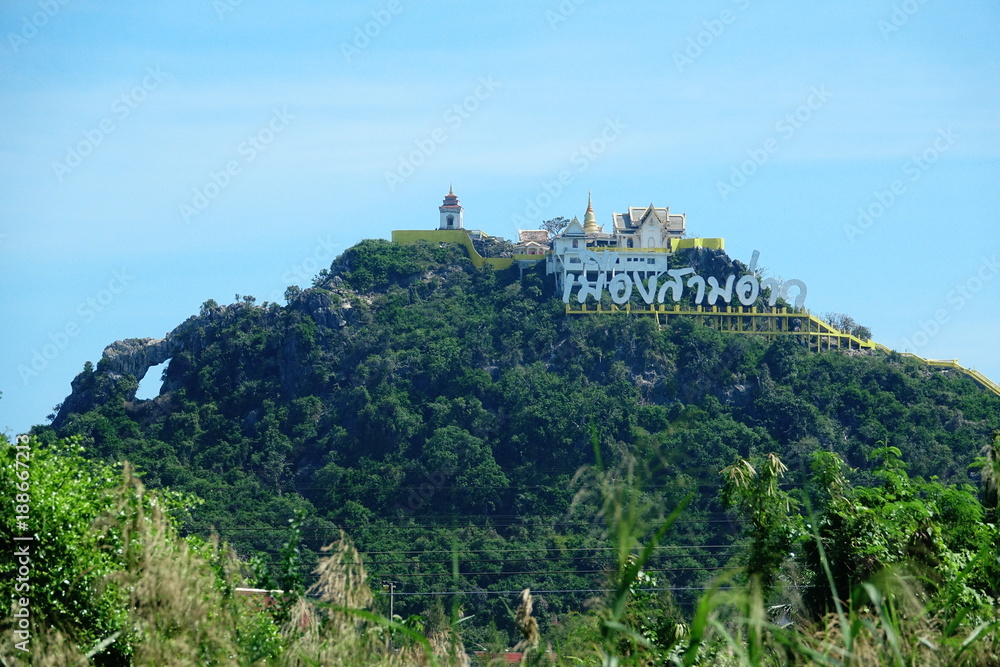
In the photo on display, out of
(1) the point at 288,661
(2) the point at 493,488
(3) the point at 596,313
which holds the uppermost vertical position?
(3) the point at 596,313

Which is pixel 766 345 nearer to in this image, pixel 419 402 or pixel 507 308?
pixel 507 308

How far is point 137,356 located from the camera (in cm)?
6444

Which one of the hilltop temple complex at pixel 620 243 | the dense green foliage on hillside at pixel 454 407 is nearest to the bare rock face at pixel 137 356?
the dense green foliage on hillside at pixel 454 407

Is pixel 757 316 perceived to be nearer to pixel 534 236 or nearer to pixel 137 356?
pixel 534 236

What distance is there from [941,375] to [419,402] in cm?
2304

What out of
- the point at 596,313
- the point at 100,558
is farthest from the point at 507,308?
the point at 100,558

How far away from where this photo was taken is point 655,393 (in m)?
→ 58.2

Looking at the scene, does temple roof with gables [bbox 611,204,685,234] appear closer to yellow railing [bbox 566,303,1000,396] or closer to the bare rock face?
yellow railing [bbox 566,303,1000,396]

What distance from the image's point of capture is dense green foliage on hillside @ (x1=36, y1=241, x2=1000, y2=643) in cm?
5125

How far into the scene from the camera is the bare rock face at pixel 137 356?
6412 cm

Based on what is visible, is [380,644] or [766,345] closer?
[380,644]

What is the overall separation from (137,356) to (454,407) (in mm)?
16780

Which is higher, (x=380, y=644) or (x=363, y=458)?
(x=363, y=458)

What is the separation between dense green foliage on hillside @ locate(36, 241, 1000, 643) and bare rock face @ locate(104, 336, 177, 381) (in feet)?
1.92
